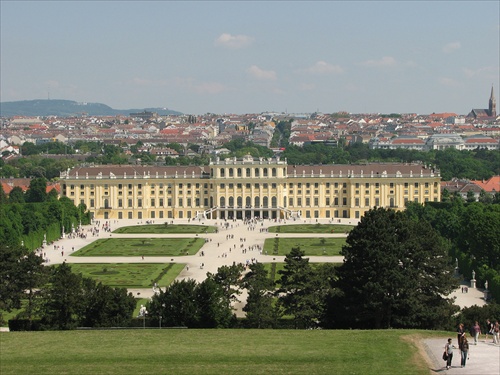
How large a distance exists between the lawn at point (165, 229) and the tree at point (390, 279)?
1801 inches

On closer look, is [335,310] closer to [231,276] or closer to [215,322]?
[215,322]

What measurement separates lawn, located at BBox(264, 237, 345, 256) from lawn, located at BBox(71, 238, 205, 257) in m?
5.18

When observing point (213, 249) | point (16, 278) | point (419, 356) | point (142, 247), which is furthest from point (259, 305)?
point (142, 247)

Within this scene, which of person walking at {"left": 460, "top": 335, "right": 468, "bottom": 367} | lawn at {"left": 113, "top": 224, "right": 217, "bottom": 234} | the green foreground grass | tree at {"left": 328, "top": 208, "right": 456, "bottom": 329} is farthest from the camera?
lawn at {"left": 113, "top": 224, "right": 217, "bottom": 234}

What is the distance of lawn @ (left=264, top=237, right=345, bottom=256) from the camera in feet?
216

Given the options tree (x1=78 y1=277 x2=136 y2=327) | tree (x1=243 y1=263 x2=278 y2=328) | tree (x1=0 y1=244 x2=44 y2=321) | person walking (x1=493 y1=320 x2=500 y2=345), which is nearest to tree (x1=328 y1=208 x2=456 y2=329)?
Answer: tree (x1=243 y1=263 x2=278 y2=328)

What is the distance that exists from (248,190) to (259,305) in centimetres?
5918

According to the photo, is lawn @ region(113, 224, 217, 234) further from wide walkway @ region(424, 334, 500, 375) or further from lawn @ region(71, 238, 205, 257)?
wide walkway @ region(424, 334, 500, 375)

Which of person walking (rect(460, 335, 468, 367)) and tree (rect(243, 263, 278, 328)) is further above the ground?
person walking (rect(460, 335, 468, 367))

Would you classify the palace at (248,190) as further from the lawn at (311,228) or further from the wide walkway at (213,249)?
the lawn at (311,228)

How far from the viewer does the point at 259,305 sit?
1480 inches

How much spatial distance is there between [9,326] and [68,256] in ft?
94.6

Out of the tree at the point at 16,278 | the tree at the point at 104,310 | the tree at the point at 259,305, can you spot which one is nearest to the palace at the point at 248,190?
the tree at the point at 16,278

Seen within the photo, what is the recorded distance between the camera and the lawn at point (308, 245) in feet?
216
